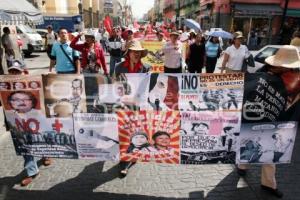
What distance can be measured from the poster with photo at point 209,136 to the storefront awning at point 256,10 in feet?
81.5

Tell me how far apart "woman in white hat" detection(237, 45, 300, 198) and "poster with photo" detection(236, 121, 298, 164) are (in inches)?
3.4

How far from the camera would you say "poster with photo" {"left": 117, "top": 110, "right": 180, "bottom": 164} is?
3.96 meters

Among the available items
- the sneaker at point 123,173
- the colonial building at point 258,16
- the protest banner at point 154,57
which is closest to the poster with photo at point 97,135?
the sneaker at point 123,173

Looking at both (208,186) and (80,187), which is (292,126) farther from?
(80,187)

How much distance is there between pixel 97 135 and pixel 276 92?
223cm

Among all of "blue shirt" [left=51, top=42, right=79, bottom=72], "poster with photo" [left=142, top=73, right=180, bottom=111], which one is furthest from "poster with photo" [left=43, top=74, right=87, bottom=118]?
"blue shirt" [left=51, top=42, right=79, bottom=72]

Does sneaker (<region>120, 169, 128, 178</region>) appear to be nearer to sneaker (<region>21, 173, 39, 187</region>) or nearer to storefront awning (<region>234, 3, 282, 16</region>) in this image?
sneaker (<region>21, 173, 39, 187</region>)

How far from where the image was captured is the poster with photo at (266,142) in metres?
3.99

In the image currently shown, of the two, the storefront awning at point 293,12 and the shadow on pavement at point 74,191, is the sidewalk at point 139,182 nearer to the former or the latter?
the shadow on pavement at point 74,191

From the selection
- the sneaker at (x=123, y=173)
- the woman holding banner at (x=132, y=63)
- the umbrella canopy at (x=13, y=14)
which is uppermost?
the umbrella canopy at (x=13, y=14)

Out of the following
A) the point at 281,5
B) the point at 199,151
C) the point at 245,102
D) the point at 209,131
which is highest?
the point at 281,5

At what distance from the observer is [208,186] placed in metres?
4.39

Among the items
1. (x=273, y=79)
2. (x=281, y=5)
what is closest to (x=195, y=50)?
(x=273, y=79)

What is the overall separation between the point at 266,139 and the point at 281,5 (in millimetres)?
26627
